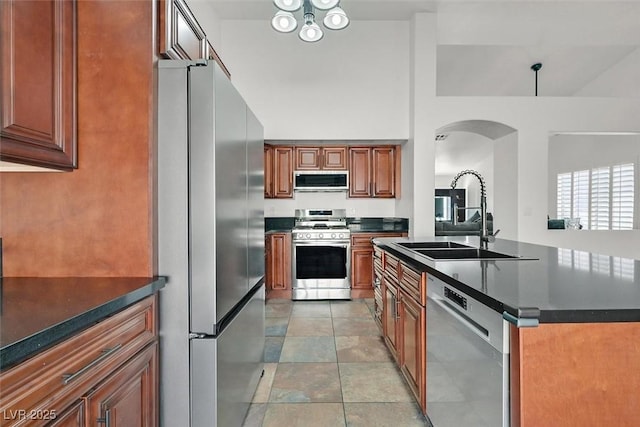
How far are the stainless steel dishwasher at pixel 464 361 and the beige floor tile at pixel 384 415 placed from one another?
0.87ft

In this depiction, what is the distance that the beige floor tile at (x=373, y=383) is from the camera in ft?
6.88

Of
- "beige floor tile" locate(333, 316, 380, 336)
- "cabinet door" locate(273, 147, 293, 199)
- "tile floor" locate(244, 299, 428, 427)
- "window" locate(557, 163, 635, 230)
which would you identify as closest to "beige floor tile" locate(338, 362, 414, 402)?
"tile floor" locate(244, 299, 428, 427)

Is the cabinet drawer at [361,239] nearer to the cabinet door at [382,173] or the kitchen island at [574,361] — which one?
the cabinet door at [382,173]

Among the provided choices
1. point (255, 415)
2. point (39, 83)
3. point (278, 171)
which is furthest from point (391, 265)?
point (278, 171)

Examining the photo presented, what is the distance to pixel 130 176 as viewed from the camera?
50.8 inches

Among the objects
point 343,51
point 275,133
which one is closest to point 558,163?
point 343,51

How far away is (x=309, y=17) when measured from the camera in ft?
10.2

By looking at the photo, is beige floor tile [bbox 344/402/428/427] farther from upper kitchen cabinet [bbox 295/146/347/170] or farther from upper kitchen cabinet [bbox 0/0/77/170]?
upper kitchen cabinet [bbox 295/146/347/170]

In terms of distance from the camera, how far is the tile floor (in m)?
1.91

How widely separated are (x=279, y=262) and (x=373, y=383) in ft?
7.78

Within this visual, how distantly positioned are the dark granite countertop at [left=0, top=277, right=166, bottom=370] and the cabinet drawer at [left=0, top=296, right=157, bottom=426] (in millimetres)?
31

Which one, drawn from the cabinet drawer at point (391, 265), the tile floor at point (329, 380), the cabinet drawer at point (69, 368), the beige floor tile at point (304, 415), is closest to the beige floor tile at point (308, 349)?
the tile floor at point (329, 380)

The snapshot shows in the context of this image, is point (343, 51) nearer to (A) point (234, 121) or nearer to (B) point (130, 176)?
(A) point (234, 121)

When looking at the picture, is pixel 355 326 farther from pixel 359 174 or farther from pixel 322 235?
pixel 359 174
